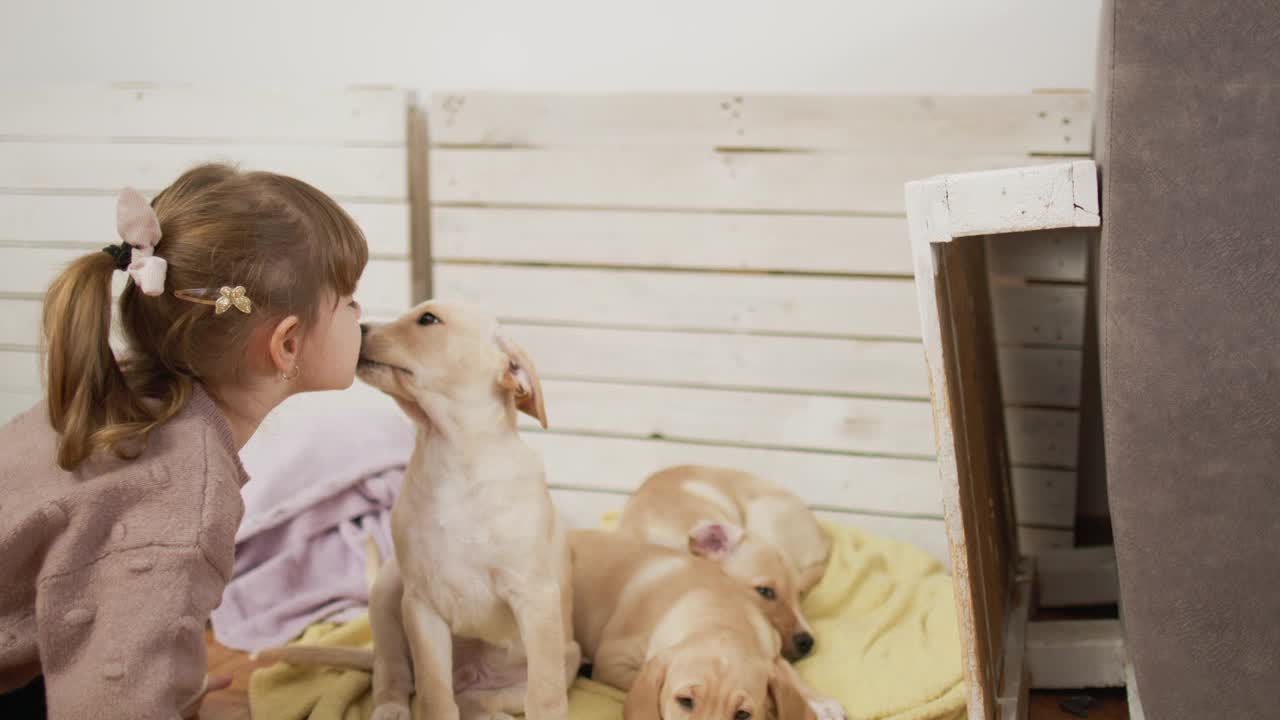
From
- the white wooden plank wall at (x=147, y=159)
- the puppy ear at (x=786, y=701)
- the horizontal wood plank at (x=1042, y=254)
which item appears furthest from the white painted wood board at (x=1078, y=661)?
the white wooden plank wall at (x=147, y=159)

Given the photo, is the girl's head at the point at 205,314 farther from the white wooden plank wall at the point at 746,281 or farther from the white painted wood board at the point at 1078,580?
the white painted wood board at the point at 1078,580

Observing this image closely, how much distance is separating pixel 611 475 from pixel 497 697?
105cm

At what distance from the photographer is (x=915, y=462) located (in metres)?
2.57

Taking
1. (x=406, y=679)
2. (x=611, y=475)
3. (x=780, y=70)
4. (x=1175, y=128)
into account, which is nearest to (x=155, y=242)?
(x=406, y=679)

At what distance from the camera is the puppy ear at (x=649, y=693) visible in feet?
5.21

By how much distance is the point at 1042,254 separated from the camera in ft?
8.15

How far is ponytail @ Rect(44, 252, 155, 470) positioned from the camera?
133cm

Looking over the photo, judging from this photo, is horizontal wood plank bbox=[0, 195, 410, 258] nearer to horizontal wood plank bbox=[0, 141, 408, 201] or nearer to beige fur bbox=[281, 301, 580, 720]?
horizontal wood plank bbox=[0, 141, 408, 201]

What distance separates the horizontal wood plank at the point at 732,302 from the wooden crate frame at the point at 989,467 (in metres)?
0.14

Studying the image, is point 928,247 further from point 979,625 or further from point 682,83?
point 682,83

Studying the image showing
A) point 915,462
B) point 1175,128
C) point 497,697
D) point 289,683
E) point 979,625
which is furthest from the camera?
point 915,462

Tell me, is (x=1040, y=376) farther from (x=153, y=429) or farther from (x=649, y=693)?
(x=153, y=429)

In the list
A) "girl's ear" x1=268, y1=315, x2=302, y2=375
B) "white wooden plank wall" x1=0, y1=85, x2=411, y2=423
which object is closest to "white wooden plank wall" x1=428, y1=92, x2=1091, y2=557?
"white wooden plank wall" x1=0, y1=85, x2=411, y2=423

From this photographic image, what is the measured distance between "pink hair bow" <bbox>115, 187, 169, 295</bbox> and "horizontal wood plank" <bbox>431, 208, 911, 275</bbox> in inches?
53.9
